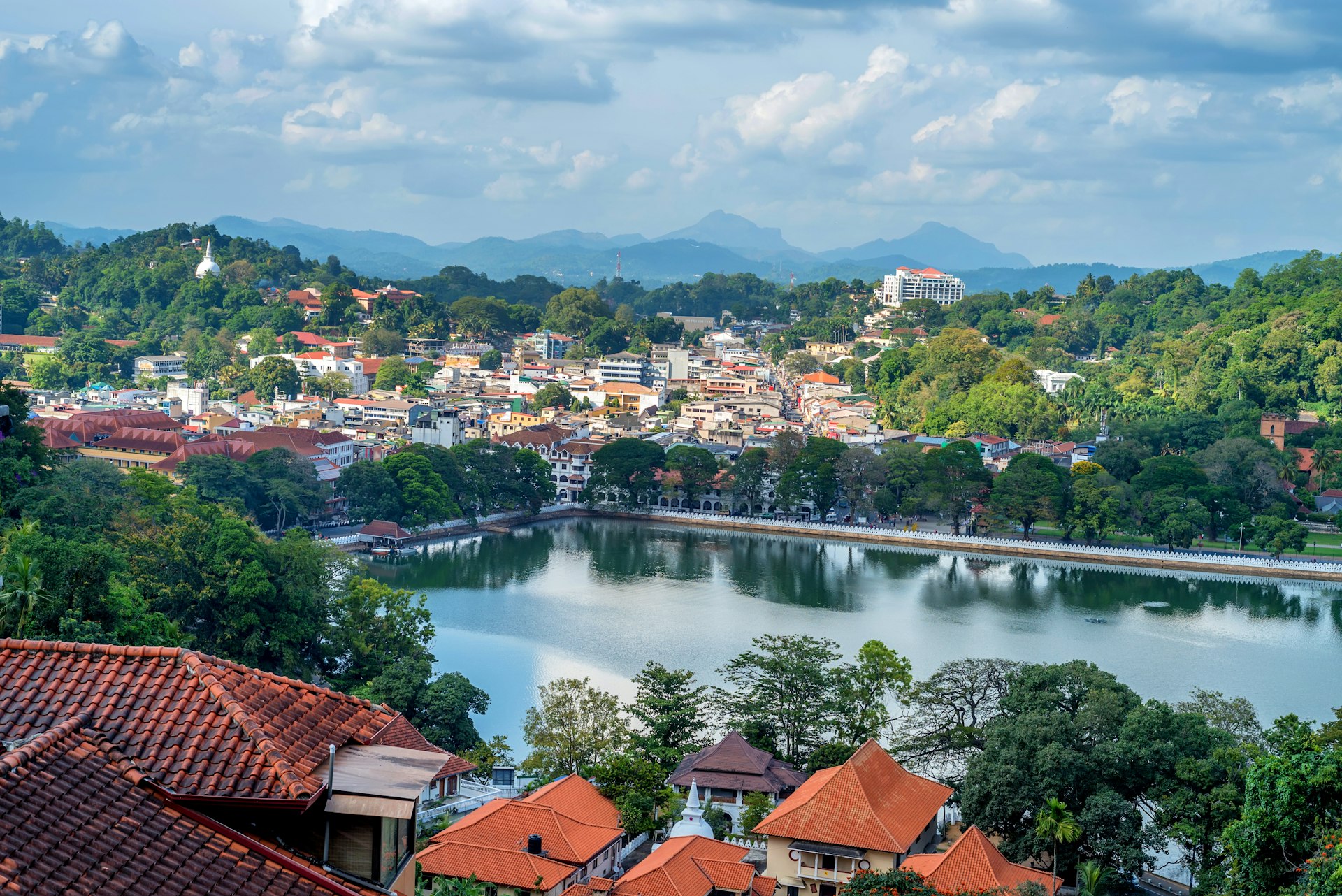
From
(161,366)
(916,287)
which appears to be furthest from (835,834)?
(916,287)

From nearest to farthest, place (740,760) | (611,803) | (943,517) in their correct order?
1. (611,803)
2. (740,760)
3. (943,517)

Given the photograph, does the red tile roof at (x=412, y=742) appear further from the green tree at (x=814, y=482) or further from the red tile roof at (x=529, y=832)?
the green tree at (x=814, y=482)

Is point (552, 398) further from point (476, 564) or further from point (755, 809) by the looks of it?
point (755, 809)

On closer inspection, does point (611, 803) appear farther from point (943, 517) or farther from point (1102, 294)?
point (1102, 294)

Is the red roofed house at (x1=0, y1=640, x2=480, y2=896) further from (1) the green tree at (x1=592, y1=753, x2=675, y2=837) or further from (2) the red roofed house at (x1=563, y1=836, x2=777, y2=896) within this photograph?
(1) the green tree at (x1=592, y1=753, x2=675, y2=837)

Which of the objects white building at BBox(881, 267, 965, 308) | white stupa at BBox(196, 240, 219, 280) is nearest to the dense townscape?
white stupa at BBox(196, 240, 219, 280)

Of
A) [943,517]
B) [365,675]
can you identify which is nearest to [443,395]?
[943,517]
